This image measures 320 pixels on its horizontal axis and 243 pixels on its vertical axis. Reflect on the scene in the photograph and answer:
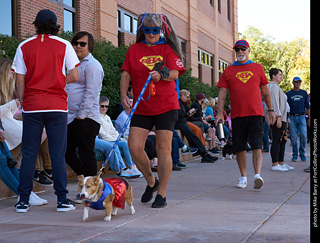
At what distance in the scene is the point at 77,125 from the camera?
5.60m

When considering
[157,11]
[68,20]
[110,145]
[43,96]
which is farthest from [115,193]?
[157,11]

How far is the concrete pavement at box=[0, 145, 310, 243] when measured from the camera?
360cm

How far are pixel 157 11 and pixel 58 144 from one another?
16.6 meters

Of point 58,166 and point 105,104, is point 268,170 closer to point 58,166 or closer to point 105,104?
point 105,104

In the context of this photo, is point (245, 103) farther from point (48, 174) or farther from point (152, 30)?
point (48, 174)

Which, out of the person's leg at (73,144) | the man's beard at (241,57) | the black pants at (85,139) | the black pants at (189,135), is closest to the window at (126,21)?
the black pants at (189,135)

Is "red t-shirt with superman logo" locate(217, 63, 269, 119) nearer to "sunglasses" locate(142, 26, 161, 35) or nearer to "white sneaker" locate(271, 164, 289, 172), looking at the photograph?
"sunglasses" locate(142, 26, 161, 35)

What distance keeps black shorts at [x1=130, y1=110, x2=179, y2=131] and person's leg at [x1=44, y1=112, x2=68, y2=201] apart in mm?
770

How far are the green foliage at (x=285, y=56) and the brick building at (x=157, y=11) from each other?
817 inches

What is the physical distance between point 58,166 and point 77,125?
0.74 meters

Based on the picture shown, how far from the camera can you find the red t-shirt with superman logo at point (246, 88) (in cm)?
704

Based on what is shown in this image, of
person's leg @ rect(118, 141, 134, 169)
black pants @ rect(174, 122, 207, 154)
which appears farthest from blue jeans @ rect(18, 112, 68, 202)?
black pants @ rect(174, 122, 207, 154)

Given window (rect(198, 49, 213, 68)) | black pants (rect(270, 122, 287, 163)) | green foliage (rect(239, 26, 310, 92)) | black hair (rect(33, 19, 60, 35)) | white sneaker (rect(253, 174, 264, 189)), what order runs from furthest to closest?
green foliage (rect(239, 26, 310, 92)) → window (rect(198, 49, 213, 68)) → black pants (rect(270, 122, 287, 163)) → white sneaker (rect(253, 174, 264, 189)) → black hair (rect(33, 19, 60, 35))

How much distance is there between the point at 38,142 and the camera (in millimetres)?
5000
